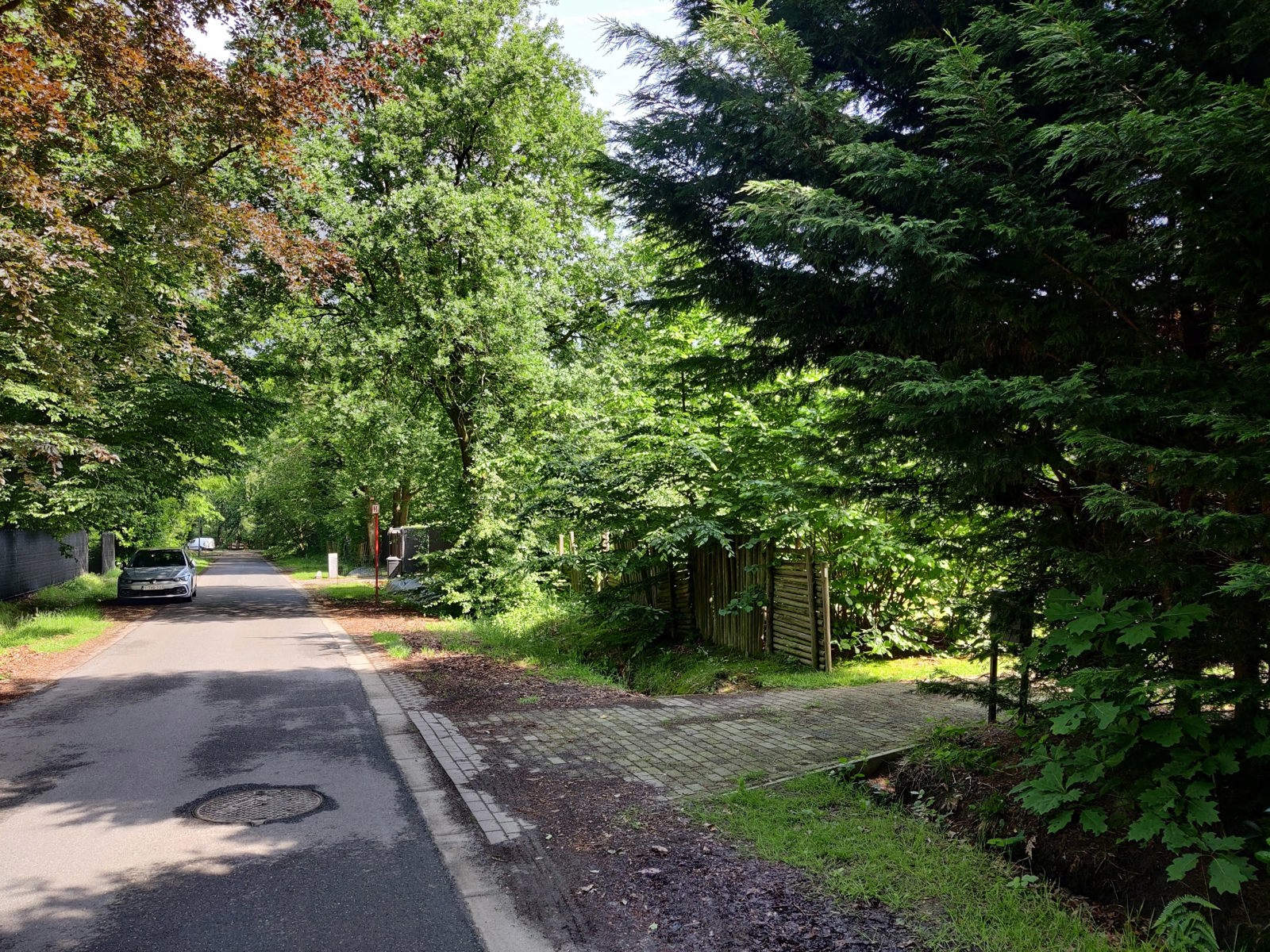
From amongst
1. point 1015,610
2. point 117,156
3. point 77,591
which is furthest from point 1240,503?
point 77,591

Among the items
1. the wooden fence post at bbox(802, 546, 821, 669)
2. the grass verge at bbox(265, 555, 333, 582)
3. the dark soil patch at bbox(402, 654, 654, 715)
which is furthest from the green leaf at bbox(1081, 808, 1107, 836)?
the grass verge at bbox(265, 555, 333, 582)

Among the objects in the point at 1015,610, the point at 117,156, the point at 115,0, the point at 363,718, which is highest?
the point at 115,0

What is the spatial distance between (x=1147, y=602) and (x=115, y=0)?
9.80m

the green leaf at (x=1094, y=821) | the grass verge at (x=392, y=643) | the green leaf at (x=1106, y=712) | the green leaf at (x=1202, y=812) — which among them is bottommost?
the grass verge at (x=392, y=643)

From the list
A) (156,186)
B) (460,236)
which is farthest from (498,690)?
(460,236)

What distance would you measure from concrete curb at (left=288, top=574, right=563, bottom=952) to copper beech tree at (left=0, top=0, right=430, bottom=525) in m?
4.69

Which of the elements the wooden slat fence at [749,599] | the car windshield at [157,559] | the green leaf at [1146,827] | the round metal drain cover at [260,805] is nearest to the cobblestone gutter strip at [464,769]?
the round metal drain cover at [260,805]

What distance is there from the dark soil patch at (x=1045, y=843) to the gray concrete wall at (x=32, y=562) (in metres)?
19.1

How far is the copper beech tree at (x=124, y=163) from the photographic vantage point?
22.1 feet

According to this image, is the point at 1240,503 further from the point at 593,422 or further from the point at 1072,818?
the point at 593,422

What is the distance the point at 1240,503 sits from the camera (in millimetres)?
3480

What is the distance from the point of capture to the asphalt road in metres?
3.73

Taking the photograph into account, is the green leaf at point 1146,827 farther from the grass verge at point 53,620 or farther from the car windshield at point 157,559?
the car windshield at point 157,559

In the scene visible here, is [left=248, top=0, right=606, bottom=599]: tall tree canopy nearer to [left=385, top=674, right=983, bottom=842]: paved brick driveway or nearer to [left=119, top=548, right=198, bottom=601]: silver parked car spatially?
[left=119, top=548, right=198, bottom=601]: silver parked car
